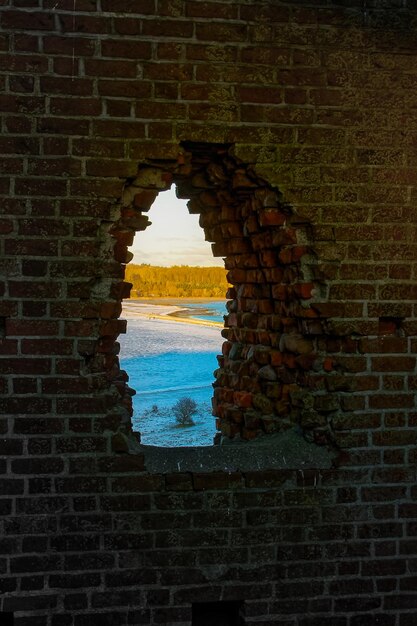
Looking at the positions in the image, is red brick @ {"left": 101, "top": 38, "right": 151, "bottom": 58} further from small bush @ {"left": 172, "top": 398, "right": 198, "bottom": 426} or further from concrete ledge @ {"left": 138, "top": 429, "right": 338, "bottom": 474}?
small bush @ {"left": 172, "top": 398, "right": 198, "bottom": 426}

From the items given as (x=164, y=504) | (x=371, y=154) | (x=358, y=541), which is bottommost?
(x=358, y=541)

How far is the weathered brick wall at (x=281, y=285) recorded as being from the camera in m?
2.81

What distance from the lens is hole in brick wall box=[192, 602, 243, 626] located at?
3.09 metres

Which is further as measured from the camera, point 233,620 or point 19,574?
point 233,620

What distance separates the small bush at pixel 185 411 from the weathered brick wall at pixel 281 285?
233 inches

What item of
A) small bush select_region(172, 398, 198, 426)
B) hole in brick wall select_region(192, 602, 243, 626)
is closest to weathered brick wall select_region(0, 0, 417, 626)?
hole in brick wall select_region(192, 602, 243, 626)

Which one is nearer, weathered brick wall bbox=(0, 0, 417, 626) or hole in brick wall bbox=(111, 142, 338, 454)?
weathered brick wall bbox=(0, 0, 417, 626)

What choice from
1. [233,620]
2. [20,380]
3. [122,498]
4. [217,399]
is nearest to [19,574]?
[122,498]

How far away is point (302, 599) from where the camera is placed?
2986 millimetres

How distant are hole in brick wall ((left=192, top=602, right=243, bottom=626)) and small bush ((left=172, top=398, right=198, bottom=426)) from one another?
5806mm

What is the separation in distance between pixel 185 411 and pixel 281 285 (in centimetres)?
616

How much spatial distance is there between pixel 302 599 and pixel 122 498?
1.05 m

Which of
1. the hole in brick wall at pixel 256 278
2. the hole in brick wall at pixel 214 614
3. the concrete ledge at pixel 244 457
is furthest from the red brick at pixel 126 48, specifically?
the hole in brick wall at pixel 214 614

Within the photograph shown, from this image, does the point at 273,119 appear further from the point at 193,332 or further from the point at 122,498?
the point at 193,332
